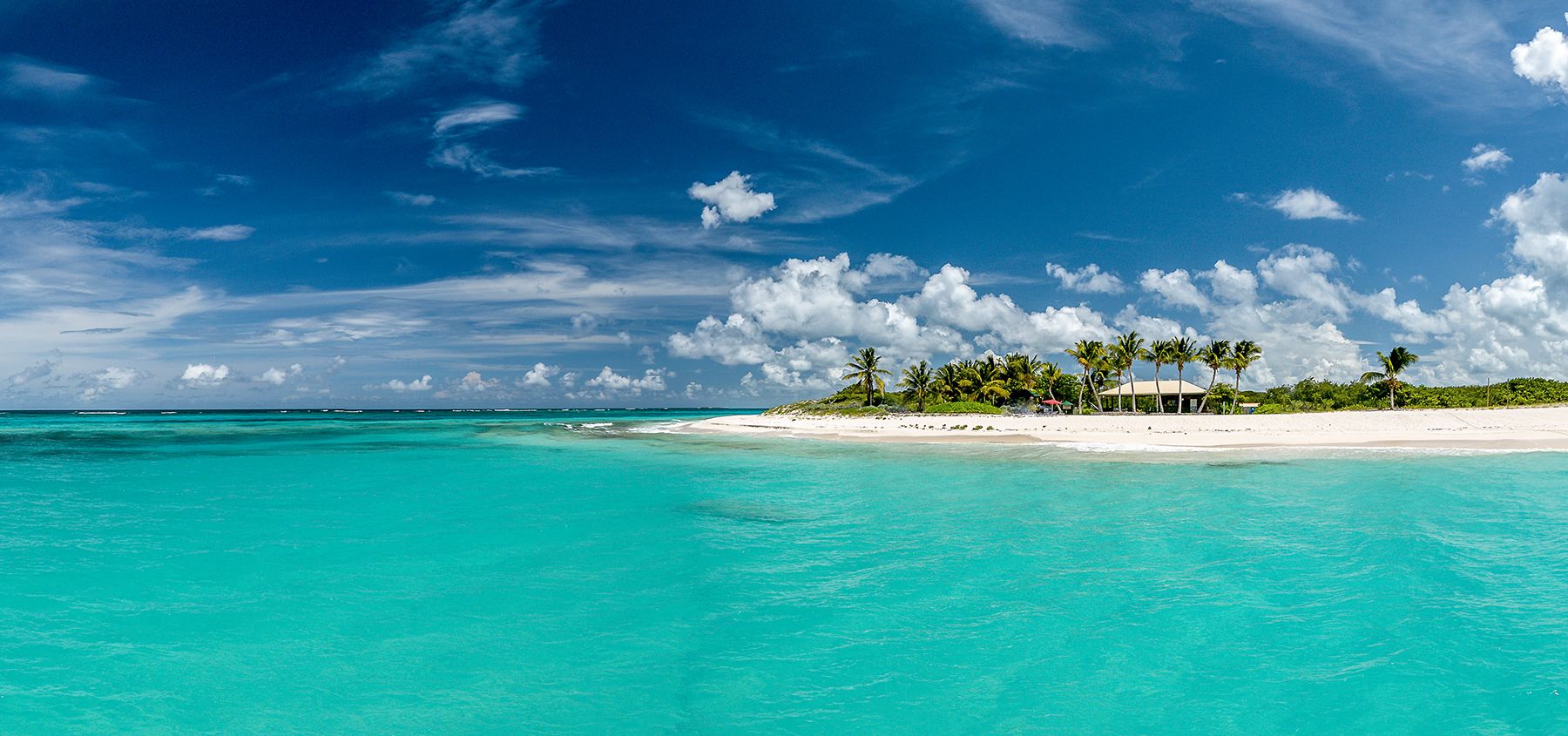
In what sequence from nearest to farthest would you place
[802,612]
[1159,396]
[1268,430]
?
[802,612]
[1268,430]
[1159,396]

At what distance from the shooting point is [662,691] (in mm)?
7676

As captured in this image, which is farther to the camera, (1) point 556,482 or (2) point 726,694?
(1) point 556,482

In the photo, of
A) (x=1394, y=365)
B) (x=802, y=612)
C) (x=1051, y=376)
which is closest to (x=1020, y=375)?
(x=1051, y=376)

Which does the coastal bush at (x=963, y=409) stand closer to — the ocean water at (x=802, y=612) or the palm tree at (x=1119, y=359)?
the palm tree at (x=1119, y=359)

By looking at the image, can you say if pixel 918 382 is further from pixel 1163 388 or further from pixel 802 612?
pixel 802 612

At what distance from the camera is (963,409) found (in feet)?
247

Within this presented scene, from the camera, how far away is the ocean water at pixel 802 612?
733 cm

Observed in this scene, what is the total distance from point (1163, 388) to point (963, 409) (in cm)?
2245

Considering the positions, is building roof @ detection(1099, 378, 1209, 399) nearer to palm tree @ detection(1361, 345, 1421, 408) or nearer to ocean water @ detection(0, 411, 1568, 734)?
palm tree @ detection(1361, 345, 1421, 408)

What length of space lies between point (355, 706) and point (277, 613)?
448 cm

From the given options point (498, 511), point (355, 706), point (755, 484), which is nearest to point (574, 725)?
point (355, 706)

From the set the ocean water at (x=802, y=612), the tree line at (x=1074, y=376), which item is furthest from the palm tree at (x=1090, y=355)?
the ocean water at (x=802, y=612)

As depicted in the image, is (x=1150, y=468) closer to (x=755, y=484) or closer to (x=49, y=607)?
(x=755, y=484)

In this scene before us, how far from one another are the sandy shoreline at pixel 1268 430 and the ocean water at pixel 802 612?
18356 millimetres
